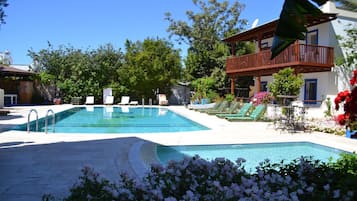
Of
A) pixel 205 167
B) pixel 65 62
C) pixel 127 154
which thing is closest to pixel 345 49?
pixel 127 154

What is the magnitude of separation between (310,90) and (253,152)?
13.0 meters

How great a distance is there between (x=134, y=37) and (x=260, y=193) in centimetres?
3008

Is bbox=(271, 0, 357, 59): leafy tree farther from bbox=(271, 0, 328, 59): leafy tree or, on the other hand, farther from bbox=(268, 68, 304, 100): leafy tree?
bbox=(268, 68, 304, 100): leafy tree

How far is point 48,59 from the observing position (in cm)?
3081

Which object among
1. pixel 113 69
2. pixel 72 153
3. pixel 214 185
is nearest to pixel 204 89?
pixel 113 69

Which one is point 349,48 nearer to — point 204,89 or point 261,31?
point 261,31

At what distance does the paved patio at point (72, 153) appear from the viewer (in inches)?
192

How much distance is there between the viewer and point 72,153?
7.31 meters

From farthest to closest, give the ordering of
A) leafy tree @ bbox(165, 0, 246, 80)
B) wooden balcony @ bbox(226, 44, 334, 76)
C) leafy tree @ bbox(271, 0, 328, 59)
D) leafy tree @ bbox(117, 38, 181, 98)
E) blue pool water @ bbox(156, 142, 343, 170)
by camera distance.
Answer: leafy tree @ bbox(165, 0, 246, 80) < leafy tree @ bbox(117, 38, 181, 98) < wooden balcony @ bbox(226, 44, 334, 76) < blue pool water @ bbox(156, 142, 343, 170) < leafy tree @ bbox(271, 0, 328, 59)

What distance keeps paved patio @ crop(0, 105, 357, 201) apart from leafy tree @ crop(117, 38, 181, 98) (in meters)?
18.3

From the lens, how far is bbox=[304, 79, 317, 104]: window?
1992cm

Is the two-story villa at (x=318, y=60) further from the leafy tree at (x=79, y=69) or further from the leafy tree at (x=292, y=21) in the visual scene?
the leafy tree at (x=292, y=21)

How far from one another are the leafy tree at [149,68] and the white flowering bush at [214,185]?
2563 centimetres

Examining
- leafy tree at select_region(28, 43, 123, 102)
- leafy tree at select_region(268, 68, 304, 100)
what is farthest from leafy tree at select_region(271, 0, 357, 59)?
leafy tree at select_region(28, 43, 123, 102)
